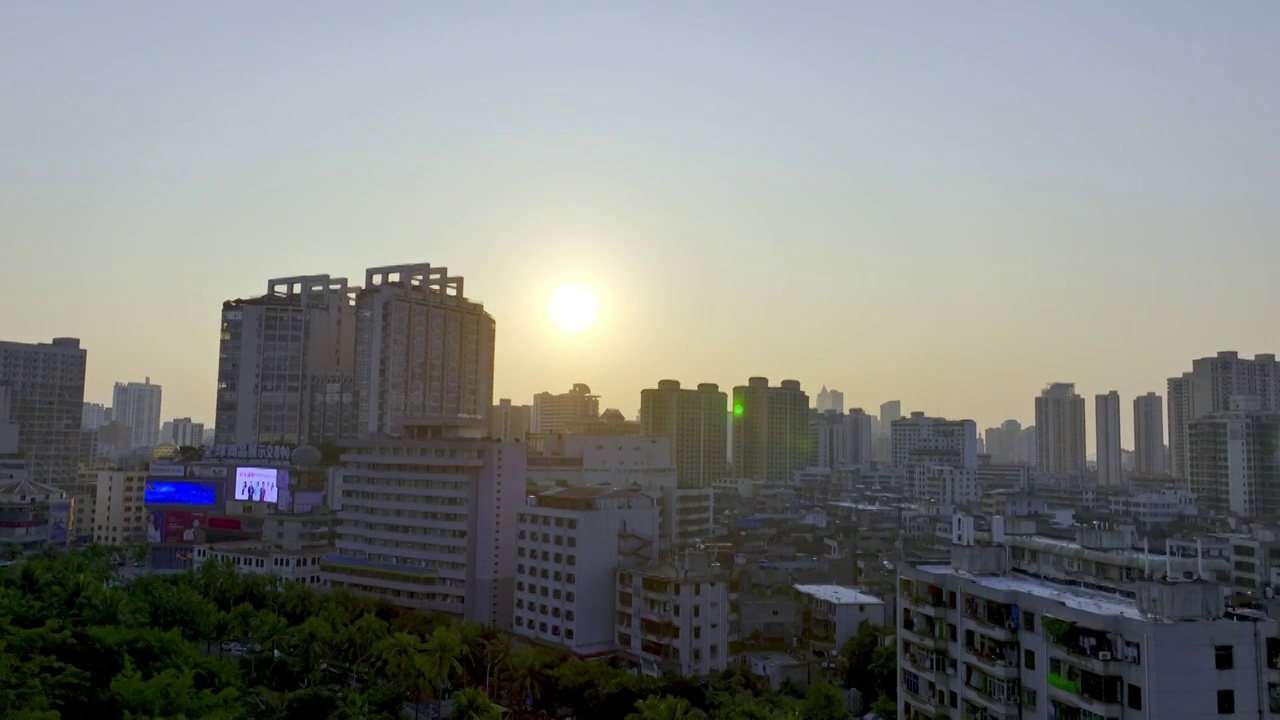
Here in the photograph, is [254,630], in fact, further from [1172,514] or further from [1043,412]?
[1043,412]

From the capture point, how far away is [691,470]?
9488cm

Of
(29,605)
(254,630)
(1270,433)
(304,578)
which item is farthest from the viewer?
(1270,433)

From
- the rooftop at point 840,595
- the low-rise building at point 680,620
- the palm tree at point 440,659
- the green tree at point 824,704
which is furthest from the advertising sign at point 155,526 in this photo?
the green tree at point 824,704

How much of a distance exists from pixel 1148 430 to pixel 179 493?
100692 mm

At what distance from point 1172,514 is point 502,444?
4917 centimetres

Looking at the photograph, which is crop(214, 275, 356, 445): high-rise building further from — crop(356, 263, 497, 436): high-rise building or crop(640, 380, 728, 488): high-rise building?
crop(640, 380, 728, 488): high-rise building

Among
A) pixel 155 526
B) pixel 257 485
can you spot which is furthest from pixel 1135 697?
pixel 155 526

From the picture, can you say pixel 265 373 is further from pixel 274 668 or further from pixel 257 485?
pixel 274 668

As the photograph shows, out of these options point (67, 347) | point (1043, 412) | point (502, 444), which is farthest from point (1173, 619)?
point (1043, 412)

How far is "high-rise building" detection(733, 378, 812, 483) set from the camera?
10619 cm

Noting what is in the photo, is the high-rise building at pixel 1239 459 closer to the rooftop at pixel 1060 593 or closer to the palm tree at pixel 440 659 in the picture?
the rooftop at pixel 1060 593

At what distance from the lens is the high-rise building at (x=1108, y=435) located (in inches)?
4355

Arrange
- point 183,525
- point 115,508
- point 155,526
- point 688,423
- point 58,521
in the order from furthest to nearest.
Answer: point 688,423 < point 115,508 < point 155,526 < point 183,525 < point 58,521

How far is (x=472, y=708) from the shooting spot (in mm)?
22688
